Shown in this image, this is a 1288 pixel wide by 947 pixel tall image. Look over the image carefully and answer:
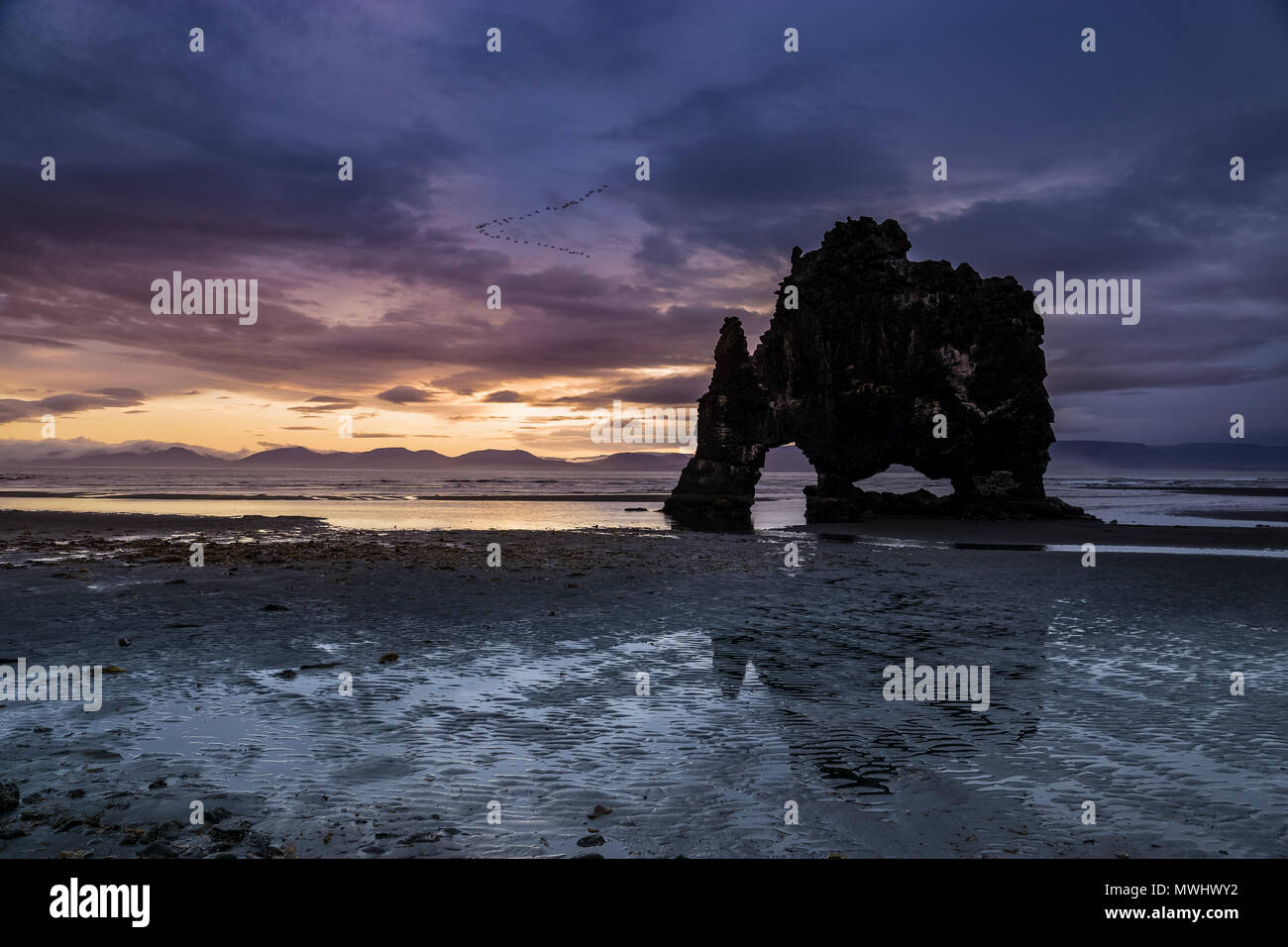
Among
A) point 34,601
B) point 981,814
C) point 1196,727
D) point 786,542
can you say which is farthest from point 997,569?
point 34,601

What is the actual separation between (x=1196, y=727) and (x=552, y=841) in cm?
748

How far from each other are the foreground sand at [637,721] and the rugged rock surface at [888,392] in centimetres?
3288

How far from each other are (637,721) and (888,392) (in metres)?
51.0

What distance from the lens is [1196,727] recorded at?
8109 millimetres

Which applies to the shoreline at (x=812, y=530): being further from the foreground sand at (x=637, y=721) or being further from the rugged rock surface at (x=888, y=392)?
the foreground sand at (x=637, y=721)

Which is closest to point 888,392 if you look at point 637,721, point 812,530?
point 812,530

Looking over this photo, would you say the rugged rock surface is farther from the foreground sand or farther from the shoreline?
the foreground sand

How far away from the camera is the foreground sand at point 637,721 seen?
548 cm

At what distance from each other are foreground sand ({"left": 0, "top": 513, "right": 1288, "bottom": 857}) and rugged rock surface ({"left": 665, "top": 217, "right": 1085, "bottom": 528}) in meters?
32.9

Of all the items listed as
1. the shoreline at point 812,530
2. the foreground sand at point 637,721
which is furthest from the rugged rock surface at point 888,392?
the foreground sand at point 637,721

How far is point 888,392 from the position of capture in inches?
2163

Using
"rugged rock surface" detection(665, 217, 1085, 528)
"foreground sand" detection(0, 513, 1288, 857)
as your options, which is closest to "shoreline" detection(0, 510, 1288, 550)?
"rugged rock surface" detection(665, 217, 1085, 528)
